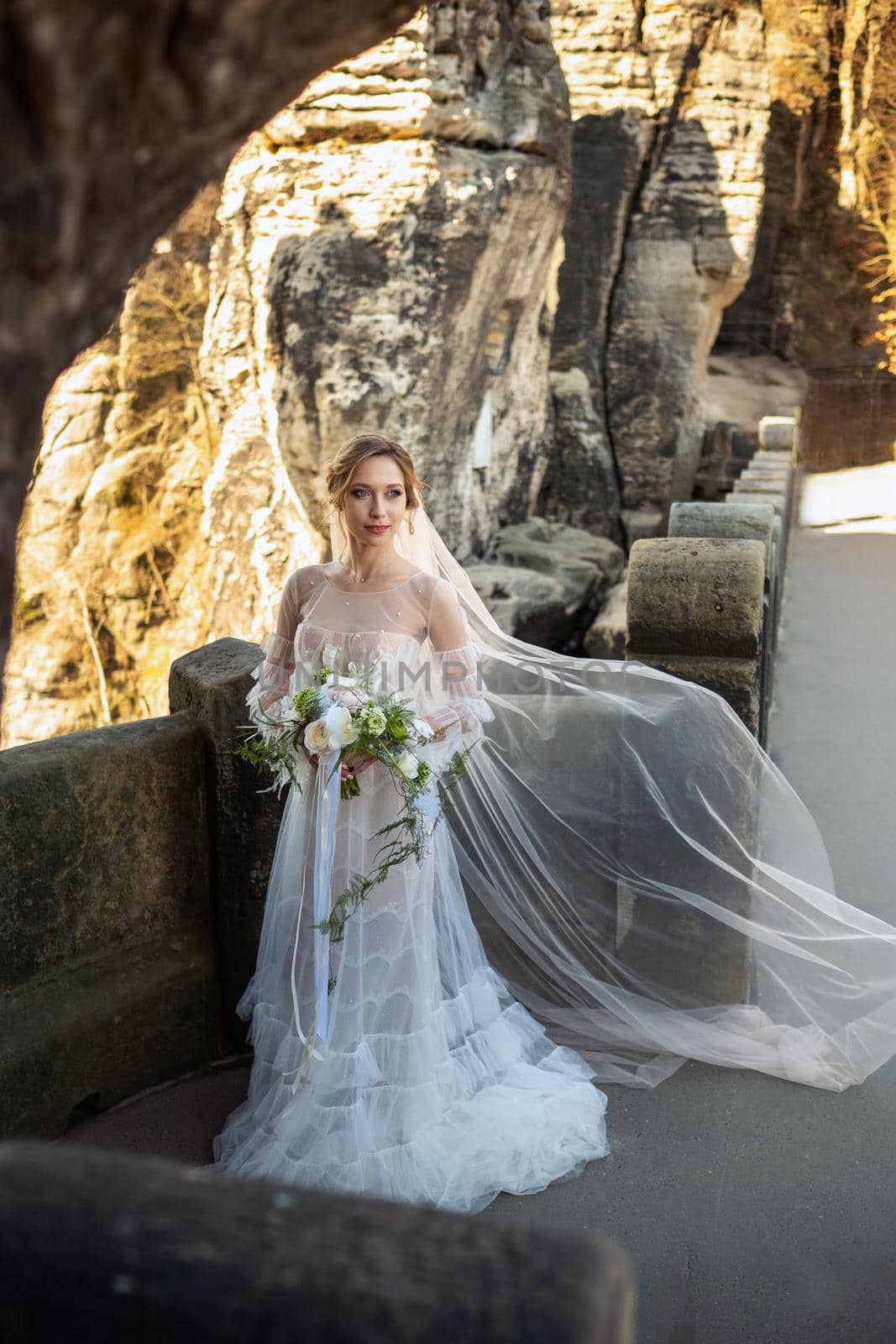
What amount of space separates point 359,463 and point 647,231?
14263 mm

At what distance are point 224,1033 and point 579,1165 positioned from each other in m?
1.16

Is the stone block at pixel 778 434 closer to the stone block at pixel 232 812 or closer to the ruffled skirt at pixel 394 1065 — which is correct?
the stone block at pixel 232 812

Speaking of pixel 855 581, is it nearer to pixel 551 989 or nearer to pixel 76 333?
pixel 551 989

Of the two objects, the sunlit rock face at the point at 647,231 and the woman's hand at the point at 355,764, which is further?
the sunlit rock face at the point at 647,231

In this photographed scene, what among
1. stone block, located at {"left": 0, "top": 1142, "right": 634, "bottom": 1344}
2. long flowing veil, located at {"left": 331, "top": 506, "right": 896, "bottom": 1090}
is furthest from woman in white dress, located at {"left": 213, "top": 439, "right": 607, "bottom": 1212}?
stone block, located at {"left": 0, "top": 1142, "right": 634, "bottom": 1344}

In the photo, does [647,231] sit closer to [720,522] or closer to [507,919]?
[720,522]

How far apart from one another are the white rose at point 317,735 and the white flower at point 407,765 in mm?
182

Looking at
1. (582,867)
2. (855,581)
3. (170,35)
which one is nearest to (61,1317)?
(170,35)

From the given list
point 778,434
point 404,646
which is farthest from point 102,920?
point 778,434

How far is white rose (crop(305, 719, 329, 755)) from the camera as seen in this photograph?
2.88 metres

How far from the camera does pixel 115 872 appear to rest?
3285 millimetres

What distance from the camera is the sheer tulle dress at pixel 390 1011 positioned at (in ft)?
9.65

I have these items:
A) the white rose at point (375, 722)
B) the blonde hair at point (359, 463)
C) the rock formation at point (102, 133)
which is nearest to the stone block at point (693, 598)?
the blonde hair at point (359, 463)

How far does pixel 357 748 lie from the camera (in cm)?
291
